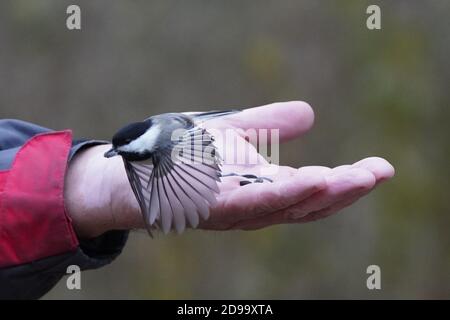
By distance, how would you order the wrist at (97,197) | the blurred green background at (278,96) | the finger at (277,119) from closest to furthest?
the wrist at (97,197), the finger at (277,119), the blurred green background at (278,96)

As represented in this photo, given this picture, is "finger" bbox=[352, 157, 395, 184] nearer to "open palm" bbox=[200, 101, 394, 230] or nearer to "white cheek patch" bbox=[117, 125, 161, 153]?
"open palm" bbox=[200, 101, 394, 230]

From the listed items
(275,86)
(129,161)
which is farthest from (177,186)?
(275,86)

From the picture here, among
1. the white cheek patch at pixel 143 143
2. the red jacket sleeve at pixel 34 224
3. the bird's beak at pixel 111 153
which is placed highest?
the white cheek patch at pixel 143 143

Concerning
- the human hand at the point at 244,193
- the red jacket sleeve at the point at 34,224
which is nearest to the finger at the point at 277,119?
the human hand at the point at 244,193

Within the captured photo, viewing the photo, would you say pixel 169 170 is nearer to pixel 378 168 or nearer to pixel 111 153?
pixel 111 153

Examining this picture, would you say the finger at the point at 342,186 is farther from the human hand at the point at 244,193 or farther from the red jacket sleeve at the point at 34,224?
the red jacket sleeve at the point at 34,224
